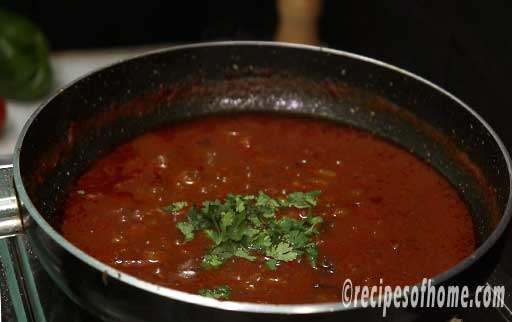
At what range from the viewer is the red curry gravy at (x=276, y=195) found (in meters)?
1.19

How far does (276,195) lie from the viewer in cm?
142

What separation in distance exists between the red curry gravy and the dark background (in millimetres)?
292

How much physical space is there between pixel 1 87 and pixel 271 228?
62.3 inches

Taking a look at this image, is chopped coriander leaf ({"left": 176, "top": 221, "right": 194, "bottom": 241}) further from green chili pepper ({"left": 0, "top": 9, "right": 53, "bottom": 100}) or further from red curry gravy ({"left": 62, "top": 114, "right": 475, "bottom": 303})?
green chili pepper ({"left": 0, "top": 9, "right": 53, "bottom": 100})

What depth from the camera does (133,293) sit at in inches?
37.0

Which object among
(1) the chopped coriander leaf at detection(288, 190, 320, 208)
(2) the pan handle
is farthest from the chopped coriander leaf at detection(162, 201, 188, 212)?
(2) the pan handle

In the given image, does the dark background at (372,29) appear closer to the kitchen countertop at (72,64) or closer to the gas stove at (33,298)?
the kitchen countertop at (72,64)

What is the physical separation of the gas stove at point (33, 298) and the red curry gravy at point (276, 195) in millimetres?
97

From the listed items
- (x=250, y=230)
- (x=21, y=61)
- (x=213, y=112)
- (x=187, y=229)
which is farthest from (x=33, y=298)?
(x=21, y=61)

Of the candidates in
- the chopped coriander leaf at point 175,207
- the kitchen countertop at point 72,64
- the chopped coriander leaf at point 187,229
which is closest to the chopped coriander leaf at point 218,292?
the chopped coriander leaf at point 187,229

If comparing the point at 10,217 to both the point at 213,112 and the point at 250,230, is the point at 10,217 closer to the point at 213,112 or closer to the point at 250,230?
the point at 250,230

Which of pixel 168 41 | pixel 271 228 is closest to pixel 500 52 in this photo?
pixel 271 228

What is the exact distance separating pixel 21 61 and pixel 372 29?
1.31 metres

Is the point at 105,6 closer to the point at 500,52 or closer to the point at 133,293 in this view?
the point at 500,52
